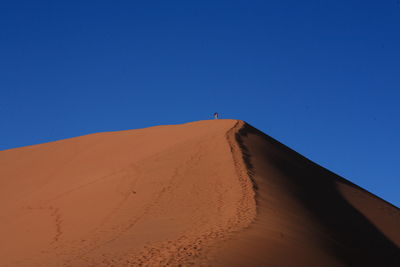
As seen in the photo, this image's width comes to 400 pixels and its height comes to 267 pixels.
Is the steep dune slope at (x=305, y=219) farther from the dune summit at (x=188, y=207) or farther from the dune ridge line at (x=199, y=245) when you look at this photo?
the dune ridge line at (x=199, y=245)

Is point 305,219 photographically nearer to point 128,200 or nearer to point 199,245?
point 199,245

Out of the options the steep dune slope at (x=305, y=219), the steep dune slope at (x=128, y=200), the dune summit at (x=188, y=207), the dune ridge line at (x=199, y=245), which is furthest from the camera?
the steep dune slope at (x=128, y=200)

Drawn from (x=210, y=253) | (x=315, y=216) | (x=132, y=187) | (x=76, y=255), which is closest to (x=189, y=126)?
(x=132, y=187)

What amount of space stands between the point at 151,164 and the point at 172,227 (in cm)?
888

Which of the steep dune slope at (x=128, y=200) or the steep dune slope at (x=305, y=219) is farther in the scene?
the steep dune slope at (x=128, y=200)

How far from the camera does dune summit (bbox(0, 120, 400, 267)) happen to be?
45.0 ft

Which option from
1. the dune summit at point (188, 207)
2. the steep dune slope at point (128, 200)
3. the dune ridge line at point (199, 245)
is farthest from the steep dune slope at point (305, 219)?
the steep dune slope at point (128, 200)

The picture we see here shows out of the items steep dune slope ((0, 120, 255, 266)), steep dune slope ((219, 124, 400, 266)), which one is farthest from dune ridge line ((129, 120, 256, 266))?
steep dune slope ((219, 124, 400, 266))

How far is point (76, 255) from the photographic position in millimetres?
14703

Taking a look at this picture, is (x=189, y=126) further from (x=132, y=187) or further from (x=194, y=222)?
(x=194, y=222)

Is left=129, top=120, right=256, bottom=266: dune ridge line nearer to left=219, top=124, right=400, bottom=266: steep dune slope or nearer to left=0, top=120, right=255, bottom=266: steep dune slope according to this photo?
left=0, top=120, right=255, bottom=266: steep dune slope

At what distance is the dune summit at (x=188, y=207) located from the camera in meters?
13.7

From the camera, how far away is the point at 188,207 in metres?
18.3

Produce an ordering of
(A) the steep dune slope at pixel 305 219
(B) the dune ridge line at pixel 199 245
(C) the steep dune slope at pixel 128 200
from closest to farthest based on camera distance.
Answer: (B) the dune ridge line at pixel 199 245 < (A) the steep dune slope at pixel 305 219 < (C) the steep dune slope at pixel 128 200
